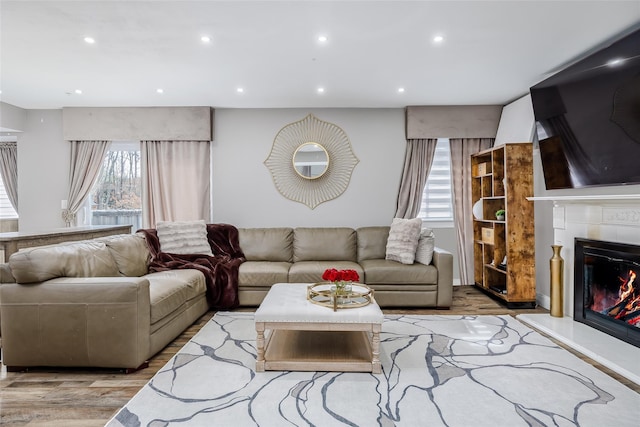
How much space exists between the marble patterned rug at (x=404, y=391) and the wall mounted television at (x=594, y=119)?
4.61 ft

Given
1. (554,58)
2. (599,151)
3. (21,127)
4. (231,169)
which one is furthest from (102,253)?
(554,58)

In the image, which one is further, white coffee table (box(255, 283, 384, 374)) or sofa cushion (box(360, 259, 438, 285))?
sofa cushion (box(360, 259, 438, 285))

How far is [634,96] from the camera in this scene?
7.34 feet

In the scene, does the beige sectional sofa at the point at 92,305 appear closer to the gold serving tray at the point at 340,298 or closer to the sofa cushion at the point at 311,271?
the sofa cushion at the point at 311,271

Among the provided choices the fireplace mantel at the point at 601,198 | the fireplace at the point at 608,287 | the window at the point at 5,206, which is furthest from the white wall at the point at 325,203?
the window at the point at 5,206

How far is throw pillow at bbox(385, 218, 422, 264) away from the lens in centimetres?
388

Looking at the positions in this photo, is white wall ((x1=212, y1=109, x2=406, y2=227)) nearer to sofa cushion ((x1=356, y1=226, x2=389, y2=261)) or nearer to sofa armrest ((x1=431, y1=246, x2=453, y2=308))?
sofa cushion ((x1=356, y1=226, x2=389, y2=261))

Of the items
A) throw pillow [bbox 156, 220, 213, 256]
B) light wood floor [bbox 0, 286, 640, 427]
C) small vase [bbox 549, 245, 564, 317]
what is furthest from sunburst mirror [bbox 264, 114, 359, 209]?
light wood floor [bbox 0, 286, 640, 427]

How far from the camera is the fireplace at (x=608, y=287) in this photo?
8.52 feet

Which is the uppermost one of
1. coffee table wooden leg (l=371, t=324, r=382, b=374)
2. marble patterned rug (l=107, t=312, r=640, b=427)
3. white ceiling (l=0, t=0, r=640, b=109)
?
white ceiling (l=0, t=0, r=640, b=109)

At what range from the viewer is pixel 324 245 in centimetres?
435

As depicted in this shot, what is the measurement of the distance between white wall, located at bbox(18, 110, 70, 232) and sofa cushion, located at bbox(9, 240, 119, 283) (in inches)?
105

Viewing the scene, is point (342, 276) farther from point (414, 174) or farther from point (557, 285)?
point (414, 174)

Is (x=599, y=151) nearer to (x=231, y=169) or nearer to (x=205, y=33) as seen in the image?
(x=205, y=33)
